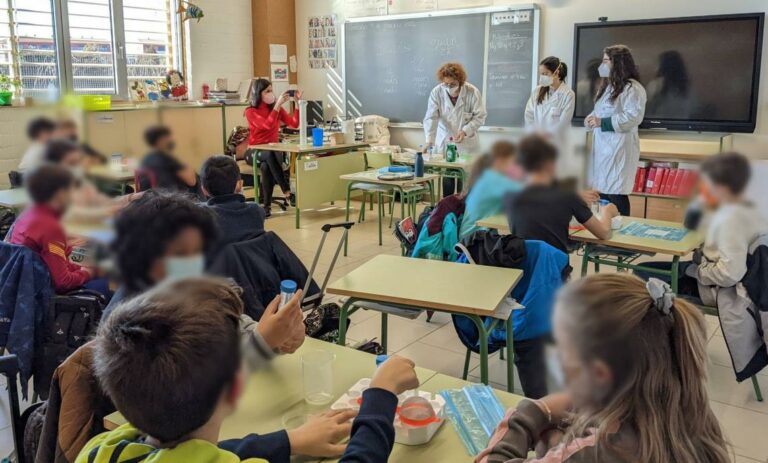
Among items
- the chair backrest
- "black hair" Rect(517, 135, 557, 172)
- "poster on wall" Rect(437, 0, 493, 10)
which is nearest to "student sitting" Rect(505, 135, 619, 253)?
"black hair" Rect(517, 135, 557, 172)

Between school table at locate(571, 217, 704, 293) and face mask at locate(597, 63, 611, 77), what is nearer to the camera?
face mask at locate(597, 63, 611, 77)

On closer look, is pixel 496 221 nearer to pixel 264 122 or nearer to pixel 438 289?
pixel 264 122

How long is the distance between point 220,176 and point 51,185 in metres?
0.20

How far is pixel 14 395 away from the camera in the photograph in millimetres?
1713

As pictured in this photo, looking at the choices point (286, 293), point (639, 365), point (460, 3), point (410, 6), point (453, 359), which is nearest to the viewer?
point (639, 365)


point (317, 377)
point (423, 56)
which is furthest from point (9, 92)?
point (423, 56)

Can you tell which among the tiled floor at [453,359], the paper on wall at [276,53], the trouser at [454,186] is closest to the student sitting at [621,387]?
the trouser at [454,186]

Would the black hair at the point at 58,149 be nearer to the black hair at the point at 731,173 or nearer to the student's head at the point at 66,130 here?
the student's head at the point at 66,130

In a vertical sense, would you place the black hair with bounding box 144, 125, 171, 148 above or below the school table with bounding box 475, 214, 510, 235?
above

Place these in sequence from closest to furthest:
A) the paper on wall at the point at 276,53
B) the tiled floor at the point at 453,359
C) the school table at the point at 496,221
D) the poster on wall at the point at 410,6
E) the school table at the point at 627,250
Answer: the school table at the point at 496,221
the paper on wall at the point at 276,53
the school table at the point at 627,250
the tiled floor at the point at 453,359
the poster on wall at the point at 410,6

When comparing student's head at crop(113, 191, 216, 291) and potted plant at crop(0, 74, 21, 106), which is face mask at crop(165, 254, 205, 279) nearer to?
student's head at crop(113, 191, 216, 291)

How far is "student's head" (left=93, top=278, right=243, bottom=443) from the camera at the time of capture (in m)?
0.36

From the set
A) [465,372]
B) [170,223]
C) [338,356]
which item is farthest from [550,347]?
[465,372]

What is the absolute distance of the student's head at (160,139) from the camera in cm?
30
